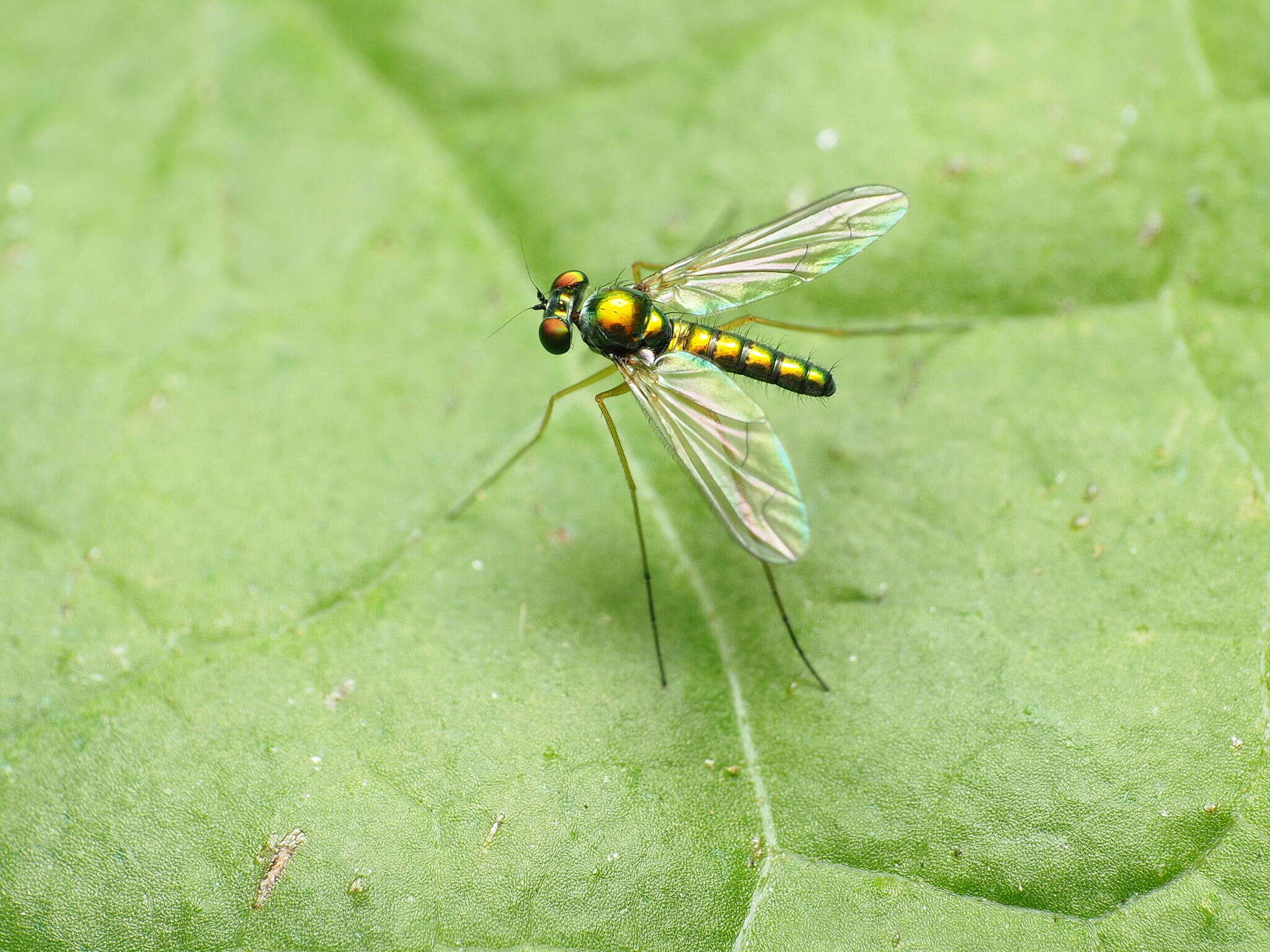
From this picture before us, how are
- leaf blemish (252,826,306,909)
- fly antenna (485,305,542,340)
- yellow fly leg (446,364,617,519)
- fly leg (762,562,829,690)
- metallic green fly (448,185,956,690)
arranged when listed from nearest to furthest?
leaf blemish (252,826,306,909)
metallic green fly (448,185,956,690)
fly leg (762,562,829,690)
yellow fly leg (446,364,617,519)
fly antenna (485,305,542,340)

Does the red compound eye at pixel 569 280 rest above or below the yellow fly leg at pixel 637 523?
above

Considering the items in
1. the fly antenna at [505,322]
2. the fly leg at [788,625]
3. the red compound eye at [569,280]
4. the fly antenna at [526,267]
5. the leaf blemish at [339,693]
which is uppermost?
the red compound eye at [569,280]

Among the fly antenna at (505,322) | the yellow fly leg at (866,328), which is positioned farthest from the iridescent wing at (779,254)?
the fly antenna at (505,322)

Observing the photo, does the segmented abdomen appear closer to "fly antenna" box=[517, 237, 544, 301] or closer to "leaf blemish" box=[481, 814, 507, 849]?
"fly antenna" box=[517, 237, 544, 301]

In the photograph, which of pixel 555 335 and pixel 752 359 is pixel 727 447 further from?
pixel 555 335

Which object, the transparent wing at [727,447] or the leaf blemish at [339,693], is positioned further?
the leaf blemish at [339,693]

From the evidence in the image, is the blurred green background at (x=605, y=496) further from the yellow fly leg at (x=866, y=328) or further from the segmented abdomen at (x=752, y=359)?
the segmented abdomen at (x=752, y=359)

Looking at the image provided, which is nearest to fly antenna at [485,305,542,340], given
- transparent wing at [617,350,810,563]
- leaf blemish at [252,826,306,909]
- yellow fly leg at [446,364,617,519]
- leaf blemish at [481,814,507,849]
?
yellow fly leg at [446,364,617,519]
